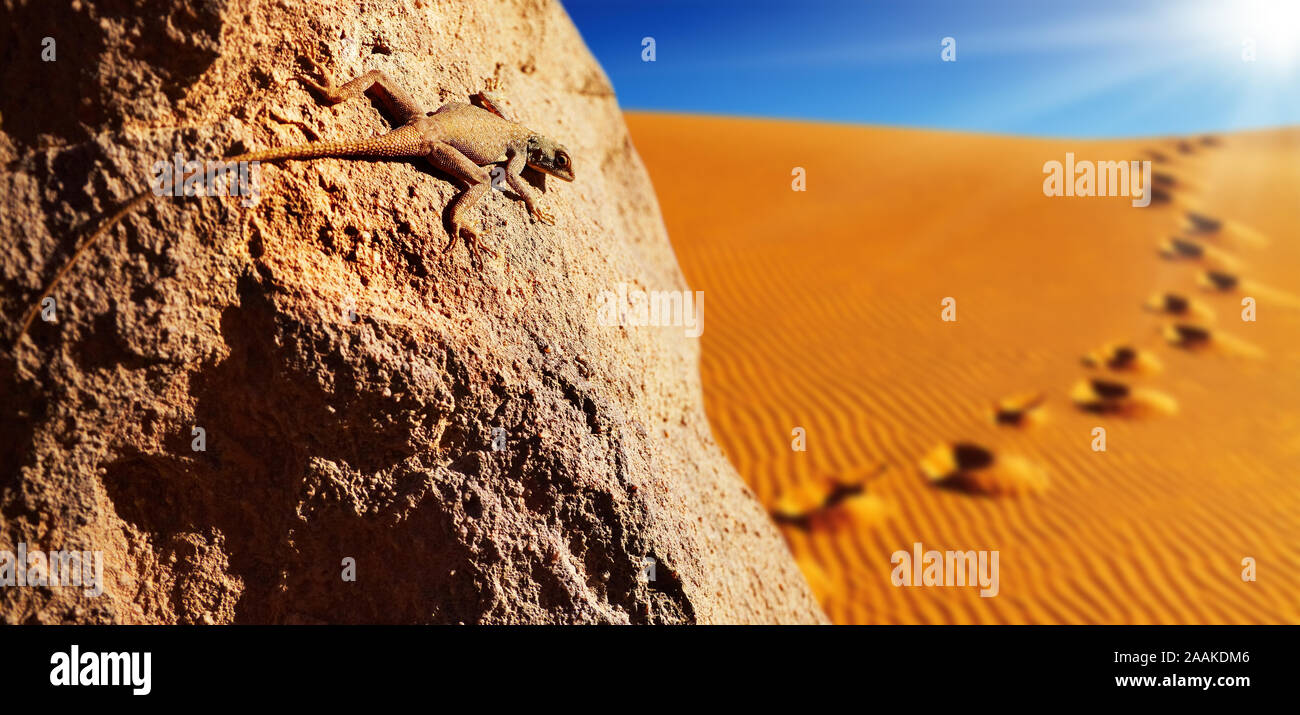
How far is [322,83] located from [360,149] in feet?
0.76

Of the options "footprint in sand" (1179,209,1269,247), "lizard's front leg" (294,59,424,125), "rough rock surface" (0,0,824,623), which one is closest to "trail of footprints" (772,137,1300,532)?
"footprint in sand" (1179,209,1269,247)

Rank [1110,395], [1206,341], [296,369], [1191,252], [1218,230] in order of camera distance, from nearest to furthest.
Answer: [296,369] → [1110,395] → [1206,341] → [1191,252] → [1218,230]

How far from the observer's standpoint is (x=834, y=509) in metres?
7.02

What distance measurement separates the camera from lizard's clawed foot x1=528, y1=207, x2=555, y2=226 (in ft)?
8.70

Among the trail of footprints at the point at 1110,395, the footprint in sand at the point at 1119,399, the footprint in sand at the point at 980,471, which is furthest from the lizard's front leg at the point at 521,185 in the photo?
the footprint in sand at the point at 1119,399

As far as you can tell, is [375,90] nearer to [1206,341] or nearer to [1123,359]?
[1123,359]

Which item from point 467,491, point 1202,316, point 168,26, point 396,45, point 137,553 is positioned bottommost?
point 137,553

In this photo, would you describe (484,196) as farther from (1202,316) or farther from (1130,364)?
(1202,316)

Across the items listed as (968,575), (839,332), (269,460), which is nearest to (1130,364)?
(839,332)

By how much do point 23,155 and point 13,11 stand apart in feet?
1.13

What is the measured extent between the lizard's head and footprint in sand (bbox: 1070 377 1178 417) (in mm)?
7924

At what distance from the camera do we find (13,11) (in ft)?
5.98

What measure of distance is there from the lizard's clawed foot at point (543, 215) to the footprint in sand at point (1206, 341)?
35.2 ft

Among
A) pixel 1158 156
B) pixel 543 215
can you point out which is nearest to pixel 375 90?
pixel 543 215
